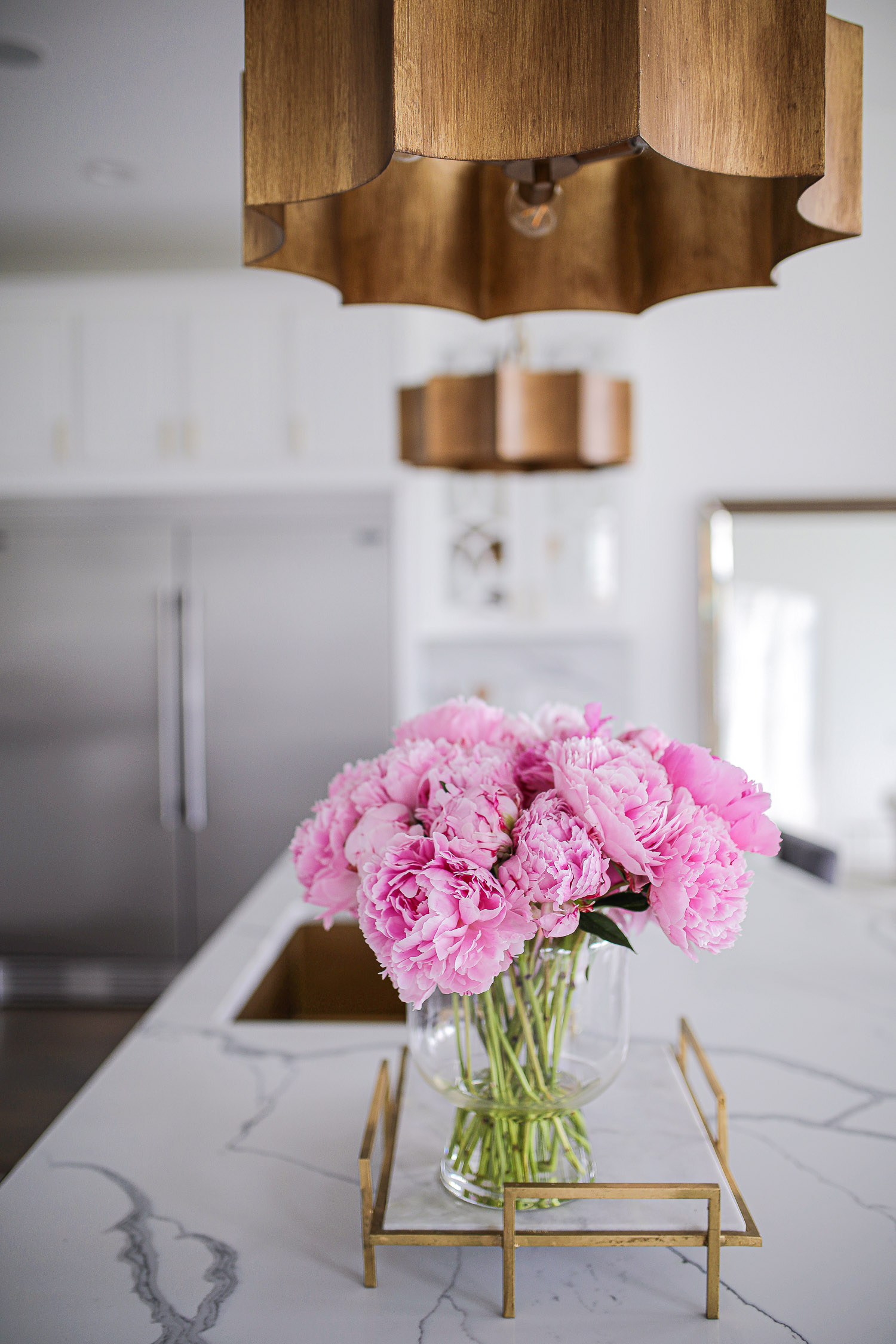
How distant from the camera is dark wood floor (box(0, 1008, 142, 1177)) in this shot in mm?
2504

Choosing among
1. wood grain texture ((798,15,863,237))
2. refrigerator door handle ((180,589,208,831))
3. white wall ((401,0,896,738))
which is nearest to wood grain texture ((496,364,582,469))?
wood grain texture ((798,15,863,237))

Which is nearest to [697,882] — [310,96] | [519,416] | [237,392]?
[310,96]

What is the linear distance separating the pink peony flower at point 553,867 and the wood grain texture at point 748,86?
18.1 inches

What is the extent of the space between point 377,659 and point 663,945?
5.30 feet

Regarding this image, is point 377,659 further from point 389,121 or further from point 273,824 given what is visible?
point 389,121

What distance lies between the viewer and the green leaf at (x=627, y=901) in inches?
29.1

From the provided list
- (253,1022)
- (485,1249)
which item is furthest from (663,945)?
(485,1249)

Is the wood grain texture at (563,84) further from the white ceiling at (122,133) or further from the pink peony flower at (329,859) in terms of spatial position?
the white ceiling at (122,133)

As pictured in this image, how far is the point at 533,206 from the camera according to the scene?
906 millimetres

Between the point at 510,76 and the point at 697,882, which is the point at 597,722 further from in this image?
the point at 510,76

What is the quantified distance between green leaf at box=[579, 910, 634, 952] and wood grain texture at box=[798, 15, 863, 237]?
0.57 m

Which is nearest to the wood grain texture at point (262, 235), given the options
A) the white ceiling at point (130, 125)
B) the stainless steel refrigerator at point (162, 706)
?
the white ceiling at point (130, 125)

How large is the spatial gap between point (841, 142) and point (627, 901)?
2.07ft

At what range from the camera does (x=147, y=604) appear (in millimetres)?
3107
